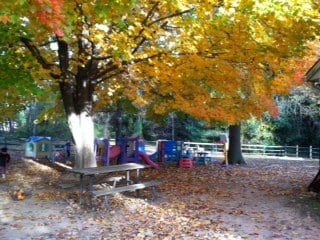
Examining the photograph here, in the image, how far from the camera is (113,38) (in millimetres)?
9914

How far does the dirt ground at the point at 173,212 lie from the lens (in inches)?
288

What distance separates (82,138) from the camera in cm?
1281

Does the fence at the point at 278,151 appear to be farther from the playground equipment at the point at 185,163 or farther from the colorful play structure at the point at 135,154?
the playground equipment at the point at 185,163

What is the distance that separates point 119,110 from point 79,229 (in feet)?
46.9

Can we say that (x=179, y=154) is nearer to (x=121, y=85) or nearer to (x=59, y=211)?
(x=121, y=85)

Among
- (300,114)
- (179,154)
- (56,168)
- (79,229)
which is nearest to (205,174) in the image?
(179,154)

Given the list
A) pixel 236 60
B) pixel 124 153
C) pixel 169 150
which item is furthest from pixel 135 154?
pixel 236 60

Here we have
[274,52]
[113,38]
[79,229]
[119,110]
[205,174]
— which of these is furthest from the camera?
[119,110]

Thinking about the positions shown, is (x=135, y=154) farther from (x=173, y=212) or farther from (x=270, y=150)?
(x=270, y=150)

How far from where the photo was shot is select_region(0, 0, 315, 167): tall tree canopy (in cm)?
936

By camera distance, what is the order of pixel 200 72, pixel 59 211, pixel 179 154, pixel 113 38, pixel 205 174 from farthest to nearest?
pixel 179 154
pixel 205 174
pixel 200 72
pixel 113 38
pixel 59 211

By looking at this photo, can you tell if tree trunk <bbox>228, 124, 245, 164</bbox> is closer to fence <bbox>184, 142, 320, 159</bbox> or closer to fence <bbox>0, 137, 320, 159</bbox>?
fence <bbox>0, 137, 320, 159</bbox>

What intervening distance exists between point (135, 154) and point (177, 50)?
25.2ft

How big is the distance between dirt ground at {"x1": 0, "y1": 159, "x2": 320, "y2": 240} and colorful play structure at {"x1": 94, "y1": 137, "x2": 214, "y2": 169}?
4258 millimetres
